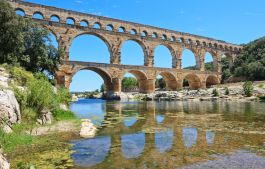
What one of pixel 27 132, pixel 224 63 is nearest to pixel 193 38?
pixel 224 63

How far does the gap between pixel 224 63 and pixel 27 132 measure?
275 feet

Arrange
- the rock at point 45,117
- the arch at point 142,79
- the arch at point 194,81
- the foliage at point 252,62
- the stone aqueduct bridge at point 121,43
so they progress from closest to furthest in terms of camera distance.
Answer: the rock at point 45,117 < the stone aqueduct bridge at point 121,43 < the arch at point 142,79 < the foliage at point 252,62 < the arch at point 194,81

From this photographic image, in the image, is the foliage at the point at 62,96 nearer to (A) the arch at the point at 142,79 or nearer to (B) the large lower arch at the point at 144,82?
(A) the arch at the point at 142,79

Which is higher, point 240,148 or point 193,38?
point 193,38

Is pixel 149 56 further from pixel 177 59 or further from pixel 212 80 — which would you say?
pixel 212 80

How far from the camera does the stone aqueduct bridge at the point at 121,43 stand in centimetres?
4466

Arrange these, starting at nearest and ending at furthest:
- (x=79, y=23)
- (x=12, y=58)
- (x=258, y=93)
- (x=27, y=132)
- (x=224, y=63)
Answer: (x=27, y=132) < (x=12, y=58) < (x=258, y=93) < (x=79, y=23) < (x=224, y=63)

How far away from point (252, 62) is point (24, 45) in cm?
5585

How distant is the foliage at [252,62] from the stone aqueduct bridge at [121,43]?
544cm

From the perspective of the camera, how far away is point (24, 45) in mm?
23531

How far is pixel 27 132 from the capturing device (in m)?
10.9

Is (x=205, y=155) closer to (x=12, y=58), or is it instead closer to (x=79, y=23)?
(x=12, y=58)

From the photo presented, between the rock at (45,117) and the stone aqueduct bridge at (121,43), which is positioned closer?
the rock at (45,117)

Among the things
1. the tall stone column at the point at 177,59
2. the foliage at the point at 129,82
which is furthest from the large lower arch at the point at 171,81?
the foliage at the point at 129,82
